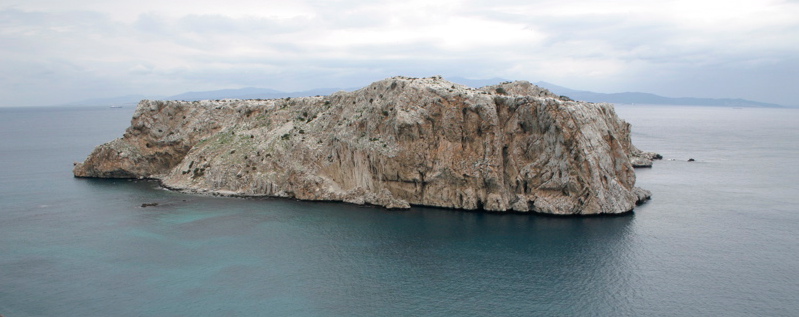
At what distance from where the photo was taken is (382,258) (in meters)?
57.8

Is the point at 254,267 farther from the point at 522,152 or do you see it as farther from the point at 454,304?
the point at 522,152

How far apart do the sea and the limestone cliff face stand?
3529mm

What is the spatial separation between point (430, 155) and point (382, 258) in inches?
1058

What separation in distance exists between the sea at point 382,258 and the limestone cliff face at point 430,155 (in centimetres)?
353

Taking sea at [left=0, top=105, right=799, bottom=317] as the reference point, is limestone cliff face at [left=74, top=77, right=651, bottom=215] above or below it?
above

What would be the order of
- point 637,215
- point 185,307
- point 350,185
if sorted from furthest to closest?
1. point 350,185
2. point 637,215
3. point 185,307

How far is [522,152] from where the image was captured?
7912 cm

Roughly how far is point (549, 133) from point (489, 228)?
697 inches

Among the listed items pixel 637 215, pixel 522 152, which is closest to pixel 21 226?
pixel 522 152

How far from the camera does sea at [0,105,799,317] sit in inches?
Answer: 1825

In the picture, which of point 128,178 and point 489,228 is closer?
point 489,228

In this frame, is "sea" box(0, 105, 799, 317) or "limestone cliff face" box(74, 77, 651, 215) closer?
"sea" box(0, 105, 799, 317)

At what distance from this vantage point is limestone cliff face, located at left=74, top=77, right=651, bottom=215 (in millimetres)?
75750

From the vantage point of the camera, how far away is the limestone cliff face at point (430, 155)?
75.8 m
